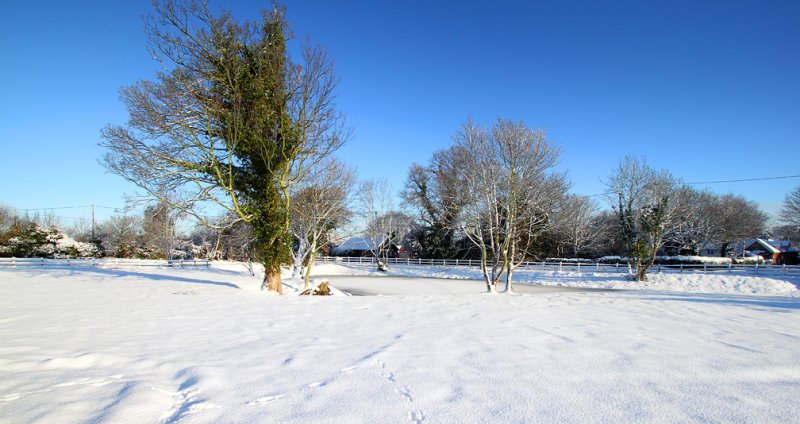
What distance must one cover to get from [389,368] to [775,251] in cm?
6184

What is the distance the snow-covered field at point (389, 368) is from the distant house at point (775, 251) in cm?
5285

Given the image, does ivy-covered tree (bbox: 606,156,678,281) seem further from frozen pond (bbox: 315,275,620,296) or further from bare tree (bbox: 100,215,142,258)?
bare tree (bbox: 100,215,142,258)

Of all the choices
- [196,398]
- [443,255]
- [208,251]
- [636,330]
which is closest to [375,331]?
[196,398]

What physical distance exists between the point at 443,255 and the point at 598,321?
36.5 m

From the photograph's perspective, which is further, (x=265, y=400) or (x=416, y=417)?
(x=265, y=400)

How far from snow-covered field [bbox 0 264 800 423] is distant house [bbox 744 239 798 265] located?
52.9 metres

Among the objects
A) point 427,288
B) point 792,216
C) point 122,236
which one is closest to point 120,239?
point 122,236

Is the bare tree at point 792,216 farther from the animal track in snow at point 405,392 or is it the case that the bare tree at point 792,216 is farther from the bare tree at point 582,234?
the animal track in snow at point 405,392

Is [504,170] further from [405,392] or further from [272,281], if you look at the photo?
[405,392]

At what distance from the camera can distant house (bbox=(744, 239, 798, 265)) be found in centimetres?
Answer: 4244

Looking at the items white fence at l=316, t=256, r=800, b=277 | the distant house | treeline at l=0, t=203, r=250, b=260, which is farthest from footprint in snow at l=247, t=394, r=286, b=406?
the distant house

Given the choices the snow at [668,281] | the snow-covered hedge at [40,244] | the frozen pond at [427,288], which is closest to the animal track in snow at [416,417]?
the frozen pond at [427,288]

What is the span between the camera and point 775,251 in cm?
4469

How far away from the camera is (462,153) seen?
14.8m
